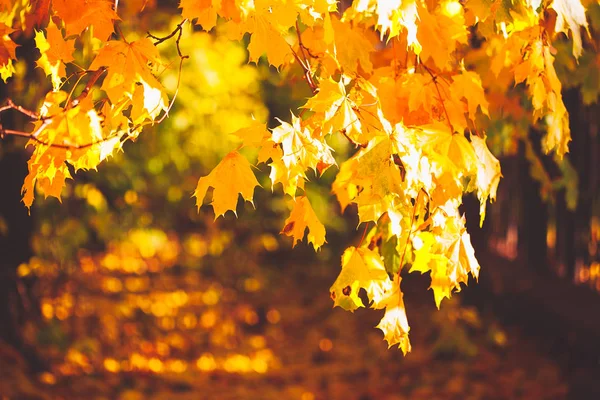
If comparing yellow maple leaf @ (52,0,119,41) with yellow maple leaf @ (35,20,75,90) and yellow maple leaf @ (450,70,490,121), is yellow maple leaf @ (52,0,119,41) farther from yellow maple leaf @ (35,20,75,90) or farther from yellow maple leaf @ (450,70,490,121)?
yellow maple leaf @ (450,70,490,121)

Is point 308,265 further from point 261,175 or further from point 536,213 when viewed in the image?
point 536,213

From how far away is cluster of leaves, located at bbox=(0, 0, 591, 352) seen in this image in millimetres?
1734

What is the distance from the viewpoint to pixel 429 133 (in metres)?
1.74

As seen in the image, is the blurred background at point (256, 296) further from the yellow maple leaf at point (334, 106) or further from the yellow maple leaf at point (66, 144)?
the yellow maple leaf at point (66, 144)

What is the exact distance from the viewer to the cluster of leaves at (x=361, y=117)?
68.3 inches

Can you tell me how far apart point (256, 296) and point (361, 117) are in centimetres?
551

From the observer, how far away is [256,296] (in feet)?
23.4

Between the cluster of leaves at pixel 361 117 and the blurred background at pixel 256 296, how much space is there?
0.95 m

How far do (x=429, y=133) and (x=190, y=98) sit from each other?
18.3 feet

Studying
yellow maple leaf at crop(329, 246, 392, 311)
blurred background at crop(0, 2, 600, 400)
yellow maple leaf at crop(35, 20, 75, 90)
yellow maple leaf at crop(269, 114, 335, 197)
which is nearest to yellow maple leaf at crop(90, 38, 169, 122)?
yellow maple leaf at crop(35, 20, 75, 90)

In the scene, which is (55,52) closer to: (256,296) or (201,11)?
(201,11)

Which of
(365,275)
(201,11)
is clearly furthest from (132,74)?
(365,275)

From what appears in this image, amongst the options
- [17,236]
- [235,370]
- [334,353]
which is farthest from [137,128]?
[334,353]

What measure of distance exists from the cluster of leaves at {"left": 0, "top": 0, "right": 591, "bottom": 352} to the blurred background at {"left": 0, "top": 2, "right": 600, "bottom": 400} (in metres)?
0.95
